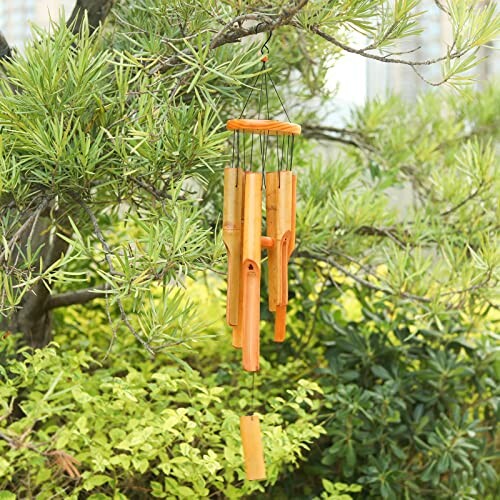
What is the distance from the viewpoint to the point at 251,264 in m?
1.13

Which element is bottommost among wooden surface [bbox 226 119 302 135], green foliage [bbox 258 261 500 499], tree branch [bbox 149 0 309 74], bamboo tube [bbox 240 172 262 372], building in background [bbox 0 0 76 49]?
green foliage [bbox 258 261 500 499]

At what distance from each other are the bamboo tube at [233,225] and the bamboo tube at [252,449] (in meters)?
0.18

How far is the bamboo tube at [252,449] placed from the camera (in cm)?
123

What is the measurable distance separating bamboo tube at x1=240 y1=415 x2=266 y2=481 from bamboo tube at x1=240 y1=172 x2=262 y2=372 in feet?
0.48

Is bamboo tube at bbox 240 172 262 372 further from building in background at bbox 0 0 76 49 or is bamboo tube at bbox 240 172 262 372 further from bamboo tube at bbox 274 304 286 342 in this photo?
building in background at bbox 0 0 76 49

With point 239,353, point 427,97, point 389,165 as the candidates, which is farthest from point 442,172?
point 239,353

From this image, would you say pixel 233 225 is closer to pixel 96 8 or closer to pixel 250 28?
pixel 250 28

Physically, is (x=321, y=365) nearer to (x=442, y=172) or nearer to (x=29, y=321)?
(x=442, y=172)

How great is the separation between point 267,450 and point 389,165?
2.62ft

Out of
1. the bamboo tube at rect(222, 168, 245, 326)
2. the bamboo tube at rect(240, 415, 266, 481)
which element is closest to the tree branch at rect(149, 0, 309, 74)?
the bamboo tube at rect(222, 168, 245, 326)

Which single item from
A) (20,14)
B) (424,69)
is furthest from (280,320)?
(20,14)

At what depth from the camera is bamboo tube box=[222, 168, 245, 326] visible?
1.15 m

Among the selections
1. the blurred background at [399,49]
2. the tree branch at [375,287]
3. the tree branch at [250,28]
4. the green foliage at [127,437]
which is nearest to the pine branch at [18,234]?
the tree branch at [250,28]

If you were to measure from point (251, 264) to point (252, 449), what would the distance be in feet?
0.96
